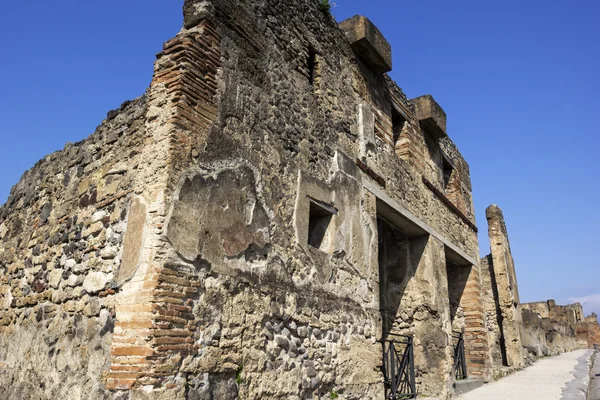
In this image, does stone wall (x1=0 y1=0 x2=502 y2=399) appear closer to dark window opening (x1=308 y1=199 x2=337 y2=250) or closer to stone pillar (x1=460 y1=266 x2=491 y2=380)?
dark window opening (x1=308 y1=199 x2=337 y2=250)

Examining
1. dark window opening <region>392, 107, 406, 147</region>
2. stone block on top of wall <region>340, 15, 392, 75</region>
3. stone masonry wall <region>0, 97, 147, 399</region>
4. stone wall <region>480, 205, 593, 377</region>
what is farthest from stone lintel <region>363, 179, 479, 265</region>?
stone masonry wall <region>0, 97, 147, 399</region>

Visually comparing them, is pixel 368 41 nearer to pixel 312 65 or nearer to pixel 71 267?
pixel 312 65

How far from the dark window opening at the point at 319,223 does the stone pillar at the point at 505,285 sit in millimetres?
9228

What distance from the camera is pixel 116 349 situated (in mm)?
3158

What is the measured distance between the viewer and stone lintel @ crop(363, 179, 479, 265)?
21.1ft

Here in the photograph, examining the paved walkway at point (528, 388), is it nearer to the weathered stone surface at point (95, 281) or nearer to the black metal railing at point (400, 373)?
the black metal railing at point (400, 373)

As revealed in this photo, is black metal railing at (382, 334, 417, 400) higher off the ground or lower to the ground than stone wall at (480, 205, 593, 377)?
lower

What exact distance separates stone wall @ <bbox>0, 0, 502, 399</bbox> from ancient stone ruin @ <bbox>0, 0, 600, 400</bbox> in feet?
0.05

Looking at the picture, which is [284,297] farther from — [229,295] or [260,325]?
[229,295]

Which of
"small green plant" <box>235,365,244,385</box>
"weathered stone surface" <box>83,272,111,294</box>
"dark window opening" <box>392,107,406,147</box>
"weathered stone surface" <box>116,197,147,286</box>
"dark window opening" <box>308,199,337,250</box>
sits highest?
"dark window opening" <box>392,107,406,147</box>

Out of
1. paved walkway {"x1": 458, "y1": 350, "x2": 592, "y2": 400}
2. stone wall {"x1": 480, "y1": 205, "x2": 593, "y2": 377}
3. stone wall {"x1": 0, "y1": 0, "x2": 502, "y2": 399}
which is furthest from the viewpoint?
stone wall {"x1": 480, "y1": 205, "x2": 593, "y2": 377}

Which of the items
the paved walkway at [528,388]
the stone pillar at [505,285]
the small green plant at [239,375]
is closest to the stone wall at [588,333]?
the stone pillar at [505,285]

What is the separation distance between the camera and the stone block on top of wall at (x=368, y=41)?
21.7 ft

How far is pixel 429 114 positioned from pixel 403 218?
240 cm
